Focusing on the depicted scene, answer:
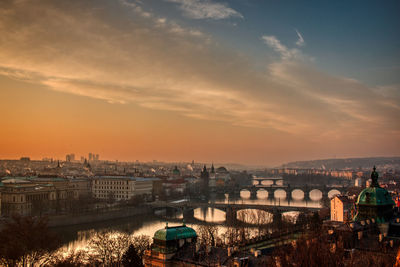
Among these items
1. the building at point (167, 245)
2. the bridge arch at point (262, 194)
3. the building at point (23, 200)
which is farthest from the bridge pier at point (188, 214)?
the bridge arch at point (262, 194)

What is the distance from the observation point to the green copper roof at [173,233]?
16156 millimetres

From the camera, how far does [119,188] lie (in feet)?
227

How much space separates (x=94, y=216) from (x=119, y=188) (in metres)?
24.0

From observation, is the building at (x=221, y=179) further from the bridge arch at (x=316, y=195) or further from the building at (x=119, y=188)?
the building at (x=119, y=188)

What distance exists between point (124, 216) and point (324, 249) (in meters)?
40.1

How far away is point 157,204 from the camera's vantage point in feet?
191

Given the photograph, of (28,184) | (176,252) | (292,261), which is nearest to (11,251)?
(176,252)

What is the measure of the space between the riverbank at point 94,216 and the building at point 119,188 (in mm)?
14102

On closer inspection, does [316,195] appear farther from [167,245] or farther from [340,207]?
[167,245]

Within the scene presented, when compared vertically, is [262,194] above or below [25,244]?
below

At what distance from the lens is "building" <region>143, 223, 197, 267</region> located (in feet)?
52.6

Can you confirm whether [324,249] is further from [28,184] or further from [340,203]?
[28,184]

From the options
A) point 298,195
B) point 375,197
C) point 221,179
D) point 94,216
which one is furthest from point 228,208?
point 221,179

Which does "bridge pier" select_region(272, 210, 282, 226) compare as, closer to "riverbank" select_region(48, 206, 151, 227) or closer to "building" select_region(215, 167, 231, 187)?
"riverbank" select_region(48, 206, 151, 227)
